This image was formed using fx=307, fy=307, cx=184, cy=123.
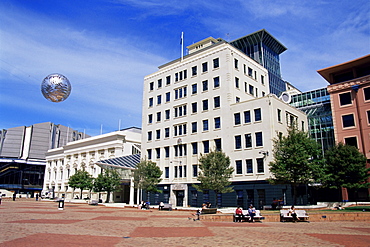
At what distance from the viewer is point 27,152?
13162 centimetres

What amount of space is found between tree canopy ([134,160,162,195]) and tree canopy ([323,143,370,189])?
2560 cm

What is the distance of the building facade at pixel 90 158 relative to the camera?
73138 mm

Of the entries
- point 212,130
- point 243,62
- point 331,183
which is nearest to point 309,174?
point 331,183

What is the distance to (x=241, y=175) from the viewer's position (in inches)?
1715

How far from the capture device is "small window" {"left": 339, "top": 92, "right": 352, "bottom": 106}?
50231mm

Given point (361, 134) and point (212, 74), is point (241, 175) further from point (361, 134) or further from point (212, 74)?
point (361, 134)

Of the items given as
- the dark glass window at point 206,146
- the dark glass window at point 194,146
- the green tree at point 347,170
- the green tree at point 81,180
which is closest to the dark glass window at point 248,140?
the dark glass window at point 206,146

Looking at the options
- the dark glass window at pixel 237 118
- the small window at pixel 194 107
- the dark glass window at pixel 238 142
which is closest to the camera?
Result: the dark glass window at pixel 238 142

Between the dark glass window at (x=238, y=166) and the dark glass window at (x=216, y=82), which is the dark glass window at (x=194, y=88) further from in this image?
the dark glass window at (x=238, y=166)

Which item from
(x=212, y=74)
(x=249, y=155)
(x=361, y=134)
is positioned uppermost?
(x=212, y=74)

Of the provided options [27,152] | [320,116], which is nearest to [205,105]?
[320,116]

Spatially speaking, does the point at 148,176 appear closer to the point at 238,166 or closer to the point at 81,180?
the point at 238,166

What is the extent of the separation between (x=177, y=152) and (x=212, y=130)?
8383 millimetres

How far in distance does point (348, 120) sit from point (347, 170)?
42.5ft
